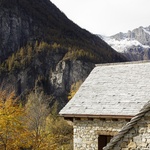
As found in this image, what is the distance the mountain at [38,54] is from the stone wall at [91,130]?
52.8 meters

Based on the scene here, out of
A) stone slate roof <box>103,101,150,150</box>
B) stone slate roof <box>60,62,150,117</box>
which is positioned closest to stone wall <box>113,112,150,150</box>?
stone slate roof <box>103,101,150,150</box>

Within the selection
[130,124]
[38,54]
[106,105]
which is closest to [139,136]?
[130,124]

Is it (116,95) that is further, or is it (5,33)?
(5,33)

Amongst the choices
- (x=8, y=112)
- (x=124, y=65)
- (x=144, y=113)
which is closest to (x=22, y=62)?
(x=8, y=112)

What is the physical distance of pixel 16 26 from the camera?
8250 cm

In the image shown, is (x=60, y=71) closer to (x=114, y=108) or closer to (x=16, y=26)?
(x=16, y=26)

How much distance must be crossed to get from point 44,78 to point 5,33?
15701 mm

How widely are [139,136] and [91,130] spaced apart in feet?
21.0

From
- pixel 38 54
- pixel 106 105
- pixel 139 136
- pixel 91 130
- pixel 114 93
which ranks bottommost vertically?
pixel 139 136

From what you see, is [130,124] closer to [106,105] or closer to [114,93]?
[106,105]

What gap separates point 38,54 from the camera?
78562mm

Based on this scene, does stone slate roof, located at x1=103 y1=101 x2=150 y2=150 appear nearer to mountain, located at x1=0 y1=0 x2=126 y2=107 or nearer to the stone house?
the stone house

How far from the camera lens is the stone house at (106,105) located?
12.6 meters

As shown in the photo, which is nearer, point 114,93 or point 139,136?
point 139,136
